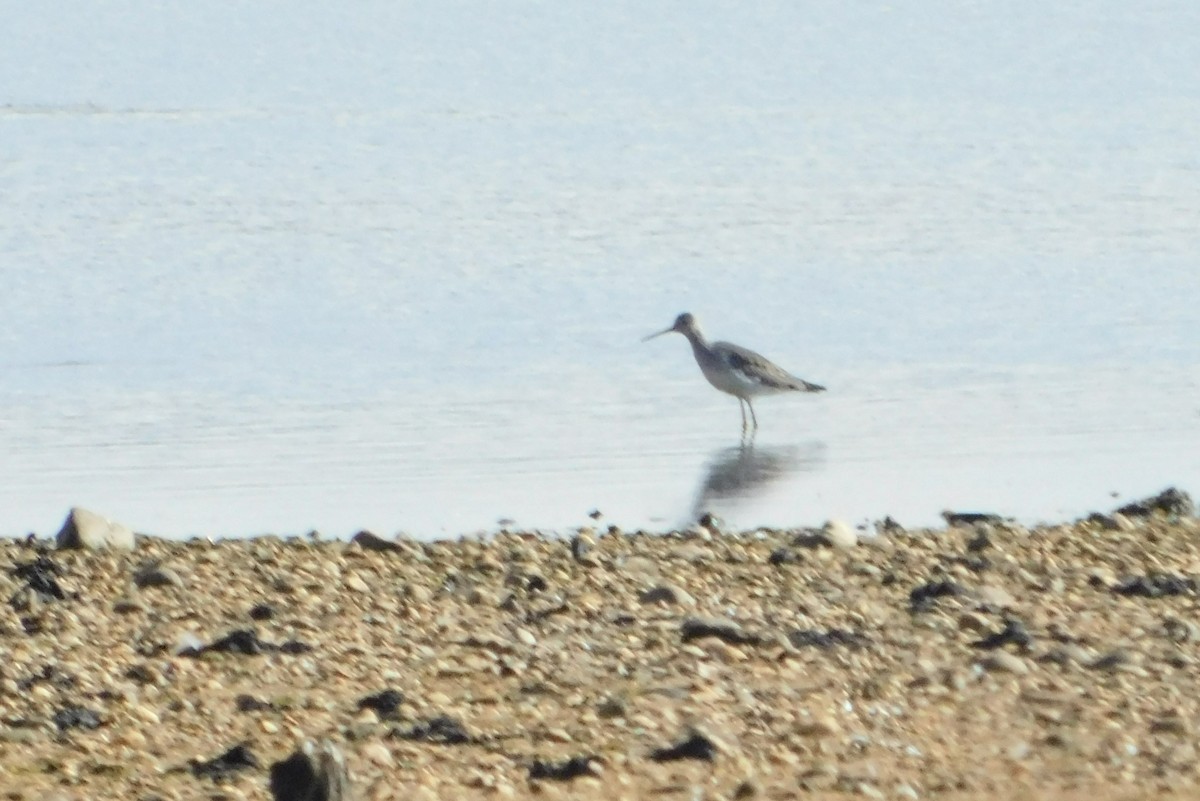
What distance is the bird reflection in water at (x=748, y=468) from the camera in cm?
1197

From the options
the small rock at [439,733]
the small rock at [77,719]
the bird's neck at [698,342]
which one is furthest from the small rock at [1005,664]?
the bird's neck at [698,342]

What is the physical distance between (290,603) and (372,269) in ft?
38.3

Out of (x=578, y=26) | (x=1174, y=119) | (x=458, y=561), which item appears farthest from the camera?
(x=578, y=26)

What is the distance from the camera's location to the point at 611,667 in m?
7.61

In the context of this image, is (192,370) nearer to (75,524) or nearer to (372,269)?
(372,269)

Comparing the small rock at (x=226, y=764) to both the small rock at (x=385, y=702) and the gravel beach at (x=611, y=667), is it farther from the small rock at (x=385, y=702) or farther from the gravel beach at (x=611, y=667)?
the small rock at (x=385, y=702)

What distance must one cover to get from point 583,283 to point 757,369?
5.05 m

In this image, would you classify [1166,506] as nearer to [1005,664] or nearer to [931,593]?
[931,593]

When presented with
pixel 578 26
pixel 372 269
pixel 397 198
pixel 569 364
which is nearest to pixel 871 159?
pixel 397 198

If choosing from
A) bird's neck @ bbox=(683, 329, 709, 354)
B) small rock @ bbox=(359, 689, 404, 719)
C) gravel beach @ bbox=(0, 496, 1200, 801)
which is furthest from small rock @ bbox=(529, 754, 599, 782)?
bird's neck @ bbox=(683, 329, 709, 354)

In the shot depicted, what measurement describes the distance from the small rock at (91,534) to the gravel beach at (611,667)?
0.28ft

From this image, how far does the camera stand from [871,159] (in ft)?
88.6

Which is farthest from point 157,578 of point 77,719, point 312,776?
point 312,776

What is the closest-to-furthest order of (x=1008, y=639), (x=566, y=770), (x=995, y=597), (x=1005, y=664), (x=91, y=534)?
(x=566, y=770) < (x=1005, y=664) < (x=1008, y=639) < (x=995, y=597) < (x=91, y=534)
